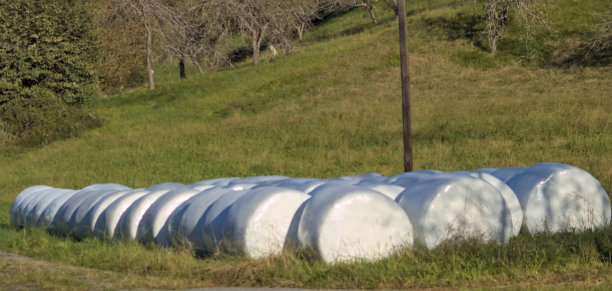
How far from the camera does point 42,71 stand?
42.7 m

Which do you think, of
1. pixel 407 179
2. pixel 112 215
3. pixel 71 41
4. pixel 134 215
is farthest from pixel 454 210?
pixel 71 41

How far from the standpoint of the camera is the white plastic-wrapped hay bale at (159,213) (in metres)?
11.9

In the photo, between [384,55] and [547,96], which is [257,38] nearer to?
[384,55]

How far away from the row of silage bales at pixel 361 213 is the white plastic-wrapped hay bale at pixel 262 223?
0.01 meters

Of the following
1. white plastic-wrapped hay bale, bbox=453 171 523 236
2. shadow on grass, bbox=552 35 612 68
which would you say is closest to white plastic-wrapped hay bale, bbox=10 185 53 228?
white plastic-wrapped hay bale, bbox=453 171 523 236

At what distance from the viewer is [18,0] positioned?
140 ft

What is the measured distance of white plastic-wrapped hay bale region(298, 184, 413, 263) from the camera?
9.34 m

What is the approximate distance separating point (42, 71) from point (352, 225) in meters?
37.2

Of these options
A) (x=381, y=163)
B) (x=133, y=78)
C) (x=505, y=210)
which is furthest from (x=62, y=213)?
(x=133, y=78)

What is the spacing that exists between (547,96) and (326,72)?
16.6m

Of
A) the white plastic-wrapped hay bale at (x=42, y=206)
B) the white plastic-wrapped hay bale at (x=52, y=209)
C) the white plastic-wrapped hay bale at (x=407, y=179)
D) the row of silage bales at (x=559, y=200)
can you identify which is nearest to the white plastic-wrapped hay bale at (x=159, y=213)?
the white plastic-wrapped hay bale at (x=407, y=179)

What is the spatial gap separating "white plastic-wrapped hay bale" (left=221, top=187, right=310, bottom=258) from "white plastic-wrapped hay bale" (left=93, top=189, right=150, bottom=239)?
372 cm

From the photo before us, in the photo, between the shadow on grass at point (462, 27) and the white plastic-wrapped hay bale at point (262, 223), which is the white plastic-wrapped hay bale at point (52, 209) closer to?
the white plastic-wrapped hay bale at point (262, 223)

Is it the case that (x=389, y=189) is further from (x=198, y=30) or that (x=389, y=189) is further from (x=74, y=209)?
(x=198, y=30)
